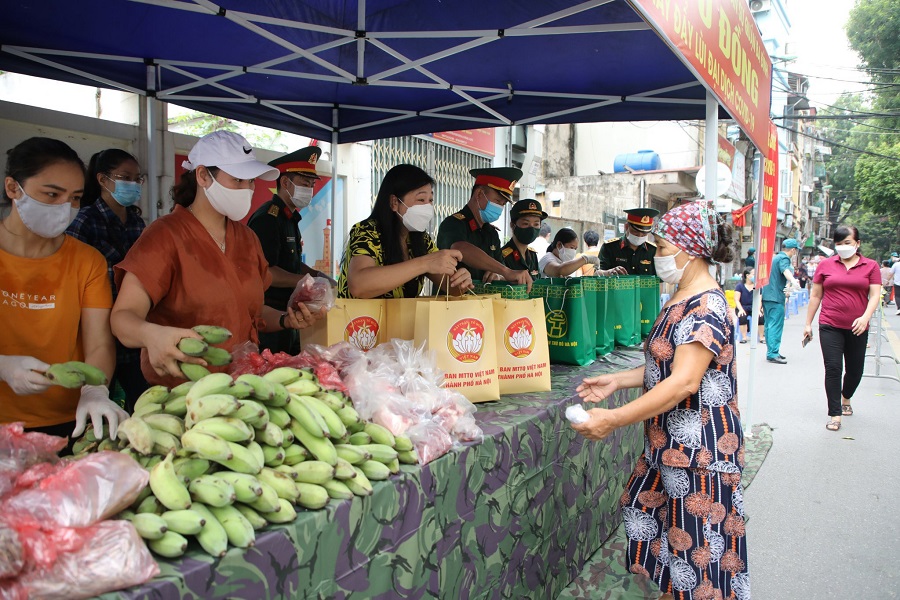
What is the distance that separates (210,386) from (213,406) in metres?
0.10

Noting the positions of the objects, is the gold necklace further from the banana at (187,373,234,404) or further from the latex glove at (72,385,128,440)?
the banana at (187,373,234,404)

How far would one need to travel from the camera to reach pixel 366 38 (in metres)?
3.62

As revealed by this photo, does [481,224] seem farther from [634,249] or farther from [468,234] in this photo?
[634,249]

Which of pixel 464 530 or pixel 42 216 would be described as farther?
pixel 464 530

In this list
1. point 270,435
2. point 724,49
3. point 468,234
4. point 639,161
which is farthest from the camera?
point 639,161

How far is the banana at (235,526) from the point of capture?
1298 millimetres

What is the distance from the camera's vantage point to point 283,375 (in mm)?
1832

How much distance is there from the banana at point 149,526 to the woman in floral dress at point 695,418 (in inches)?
55.9

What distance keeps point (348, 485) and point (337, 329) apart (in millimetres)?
930

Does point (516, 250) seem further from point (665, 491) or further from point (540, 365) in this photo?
point (665, 491)

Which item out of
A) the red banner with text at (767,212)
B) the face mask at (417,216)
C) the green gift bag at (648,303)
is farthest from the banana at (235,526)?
the red banner with text at (767,212)

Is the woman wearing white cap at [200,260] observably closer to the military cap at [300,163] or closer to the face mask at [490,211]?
the military cap at [300,163]

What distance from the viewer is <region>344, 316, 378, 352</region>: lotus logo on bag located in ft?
8.20

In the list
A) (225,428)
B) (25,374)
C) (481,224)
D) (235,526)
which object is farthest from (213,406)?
(481,224)
